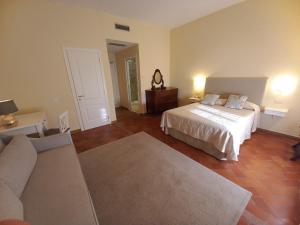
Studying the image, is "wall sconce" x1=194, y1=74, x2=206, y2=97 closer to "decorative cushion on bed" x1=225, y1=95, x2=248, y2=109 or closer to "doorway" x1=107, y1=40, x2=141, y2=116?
"decorative cushion on bed" x1=225, y1=95, x2=248, y2=109

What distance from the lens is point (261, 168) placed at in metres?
2.04

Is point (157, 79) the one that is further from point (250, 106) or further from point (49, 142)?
point (49, 142)

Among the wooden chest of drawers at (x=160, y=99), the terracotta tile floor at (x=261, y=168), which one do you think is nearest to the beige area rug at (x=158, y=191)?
the terracotta tile floor at (x=261, y=168)

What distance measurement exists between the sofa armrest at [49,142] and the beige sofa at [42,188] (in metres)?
0.11

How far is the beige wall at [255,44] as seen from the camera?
2547 mm

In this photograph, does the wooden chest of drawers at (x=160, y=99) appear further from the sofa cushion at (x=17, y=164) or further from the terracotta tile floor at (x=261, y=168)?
the sofa cushion at (x=17, y=164)

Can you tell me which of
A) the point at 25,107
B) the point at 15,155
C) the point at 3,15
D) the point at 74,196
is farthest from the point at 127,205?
the point at 3,15

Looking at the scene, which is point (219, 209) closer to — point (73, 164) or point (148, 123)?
point (73, 164)

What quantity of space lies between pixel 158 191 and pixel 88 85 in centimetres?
300

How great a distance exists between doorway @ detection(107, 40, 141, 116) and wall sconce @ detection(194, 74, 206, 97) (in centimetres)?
191

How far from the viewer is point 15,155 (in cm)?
135

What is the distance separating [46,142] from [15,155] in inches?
21.0

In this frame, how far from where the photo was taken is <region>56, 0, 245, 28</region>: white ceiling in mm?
2861

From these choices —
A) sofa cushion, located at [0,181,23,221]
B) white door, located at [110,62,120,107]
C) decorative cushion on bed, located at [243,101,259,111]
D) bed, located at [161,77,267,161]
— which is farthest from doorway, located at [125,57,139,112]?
sofa cushion, located at [0,181,23,221]
